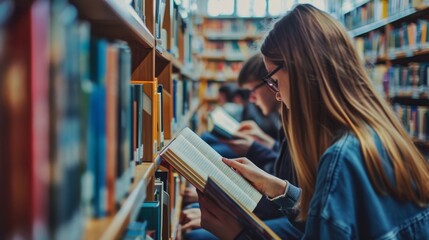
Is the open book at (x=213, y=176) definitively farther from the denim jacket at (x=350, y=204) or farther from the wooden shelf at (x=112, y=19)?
the wooden shelf at (x=112, y=19)

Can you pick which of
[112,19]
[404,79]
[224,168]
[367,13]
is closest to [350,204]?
[224,168]

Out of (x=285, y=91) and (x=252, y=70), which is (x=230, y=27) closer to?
(x=252, y=70)

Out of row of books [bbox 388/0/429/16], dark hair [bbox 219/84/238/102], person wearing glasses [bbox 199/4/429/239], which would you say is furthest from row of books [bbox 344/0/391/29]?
person wearing glasses [bbox 199/4/429/239]

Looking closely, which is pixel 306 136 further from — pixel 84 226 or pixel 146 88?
pixel 84 226

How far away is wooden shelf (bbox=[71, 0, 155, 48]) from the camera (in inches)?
31.0

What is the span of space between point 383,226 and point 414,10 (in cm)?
289

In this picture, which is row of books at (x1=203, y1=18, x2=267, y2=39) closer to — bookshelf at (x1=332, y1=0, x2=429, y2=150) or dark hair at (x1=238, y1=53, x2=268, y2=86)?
bookshelf at (x1=332, y1=0, x2=429, y2=150)

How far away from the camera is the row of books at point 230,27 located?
8.54m

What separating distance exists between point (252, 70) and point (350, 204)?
6.71 ft

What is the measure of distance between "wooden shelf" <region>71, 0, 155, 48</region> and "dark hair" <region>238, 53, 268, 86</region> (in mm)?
1807

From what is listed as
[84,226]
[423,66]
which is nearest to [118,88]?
[84,226]

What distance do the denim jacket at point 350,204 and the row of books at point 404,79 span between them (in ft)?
8.22

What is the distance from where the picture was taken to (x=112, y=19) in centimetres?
91

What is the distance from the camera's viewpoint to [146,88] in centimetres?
135
